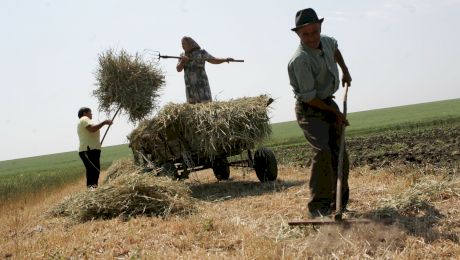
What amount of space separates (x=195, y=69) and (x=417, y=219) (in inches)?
219

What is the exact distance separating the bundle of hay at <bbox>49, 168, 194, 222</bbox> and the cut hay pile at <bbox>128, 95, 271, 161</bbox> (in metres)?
1.30

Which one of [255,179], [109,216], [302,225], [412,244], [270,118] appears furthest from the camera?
[255,179]

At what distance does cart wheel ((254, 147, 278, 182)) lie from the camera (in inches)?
347

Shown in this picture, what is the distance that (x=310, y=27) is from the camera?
4.95 meters

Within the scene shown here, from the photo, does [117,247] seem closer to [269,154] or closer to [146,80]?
[269,154]

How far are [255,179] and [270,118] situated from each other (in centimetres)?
215

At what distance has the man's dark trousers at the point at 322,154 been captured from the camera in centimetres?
514

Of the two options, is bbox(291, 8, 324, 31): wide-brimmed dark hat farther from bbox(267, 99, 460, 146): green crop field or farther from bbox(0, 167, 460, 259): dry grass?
bbox(267, 99, 460, 146): green crop field

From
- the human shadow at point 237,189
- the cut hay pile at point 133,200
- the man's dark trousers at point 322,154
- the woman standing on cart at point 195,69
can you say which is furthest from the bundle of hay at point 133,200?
the woman standing on cart at point 195,69

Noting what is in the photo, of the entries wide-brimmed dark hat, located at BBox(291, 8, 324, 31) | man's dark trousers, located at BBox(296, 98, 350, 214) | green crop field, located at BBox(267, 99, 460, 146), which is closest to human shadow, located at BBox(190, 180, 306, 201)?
green crop field, located at BBox(267, 99, 460, 146)

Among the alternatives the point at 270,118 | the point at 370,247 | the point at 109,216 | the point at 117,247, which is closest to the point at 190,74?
the point at 270,118

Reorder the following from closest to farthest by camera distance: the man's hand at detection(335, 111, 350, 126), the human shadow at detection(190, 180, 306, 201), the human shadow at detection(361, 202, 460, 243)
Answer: the human shadow at detection(361, 202, 460, 243) → the man's hand at detection(335, 111, 350, 126) → the human shadow at detection(190, 180, 306, 201)

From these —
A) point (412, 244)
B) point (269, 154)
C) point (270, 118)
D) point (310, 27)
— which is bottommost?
point (412, 244)

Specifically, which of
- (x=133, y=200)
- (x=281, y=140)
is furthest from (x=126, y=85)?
(x=281, y=140)
